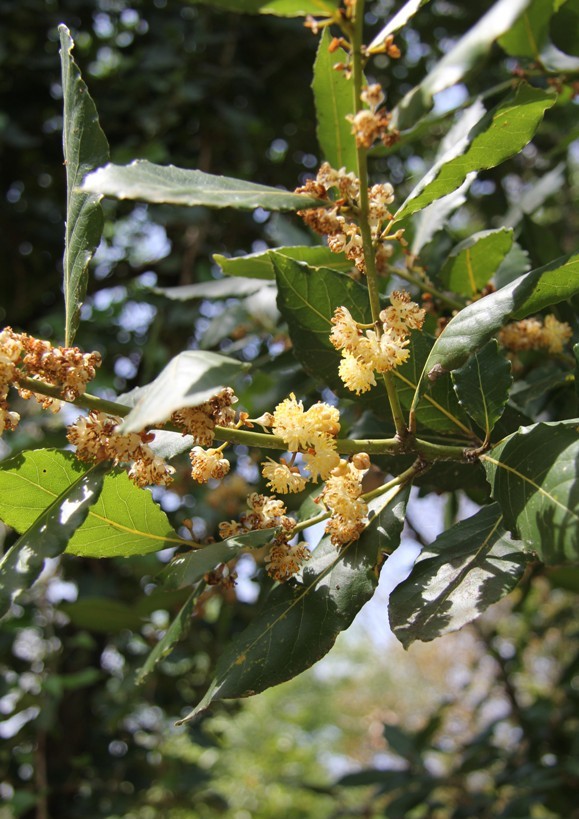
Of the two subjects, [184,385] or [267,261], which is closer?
[184,385]

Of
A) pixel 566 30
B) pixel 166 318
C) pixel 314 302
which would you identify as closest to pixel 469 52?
pixel 314 302

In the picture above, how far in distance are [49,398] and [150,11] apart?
2.67 metres

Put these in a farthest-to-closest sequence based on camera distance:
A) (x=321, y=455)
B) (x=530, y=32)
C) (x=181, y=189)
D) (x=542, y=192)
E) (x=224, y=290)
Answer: (x=542, y=192) < (x=224, y=290) < (x=530, y=32) < (x=321, y=455) < (x=181, y=189)

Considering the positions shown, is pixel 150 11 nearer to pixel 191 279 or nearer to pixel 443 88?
pixel 191 279

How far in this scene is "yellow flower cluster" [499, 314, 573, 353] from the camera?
1236 mm

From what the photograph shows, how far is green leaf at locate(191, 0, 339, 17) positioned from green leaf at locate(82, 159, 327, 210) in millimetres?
177

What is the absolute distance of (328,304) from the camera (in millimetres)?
971

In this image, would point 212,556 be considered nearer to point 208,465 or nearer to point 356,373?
point 208,465

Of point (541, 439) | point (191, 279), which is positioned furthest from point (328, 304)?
point (191, 279)

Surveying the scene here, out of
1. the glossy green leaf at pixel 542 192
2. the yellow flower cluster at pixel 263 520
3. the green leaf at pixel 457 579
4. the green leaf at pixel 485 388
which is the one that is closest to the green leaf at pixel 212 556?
the yellow flower cluster at pixel 263 520

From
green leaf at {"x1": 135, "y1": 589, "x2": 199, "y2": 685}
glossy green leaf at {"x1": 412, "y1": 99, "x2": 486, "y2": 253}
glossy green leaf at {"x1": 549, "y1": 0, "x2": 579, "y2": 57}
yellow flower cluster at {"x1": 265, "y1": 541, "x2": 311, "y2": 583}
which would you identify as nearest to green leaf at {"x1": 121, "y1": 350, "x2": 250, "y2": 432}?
yellow flower cluster at {"x1": 265, "y1": 541, "x2": 311, "y2": 583}

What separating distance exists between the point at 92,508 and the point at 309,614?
0.28 meters

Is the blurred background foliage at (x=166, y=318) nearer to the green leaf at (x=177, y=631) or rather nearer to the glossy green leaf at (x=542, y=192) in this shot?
the glossy green leaf at (x=542, y=192)

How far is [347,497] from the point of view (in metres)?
0.89
